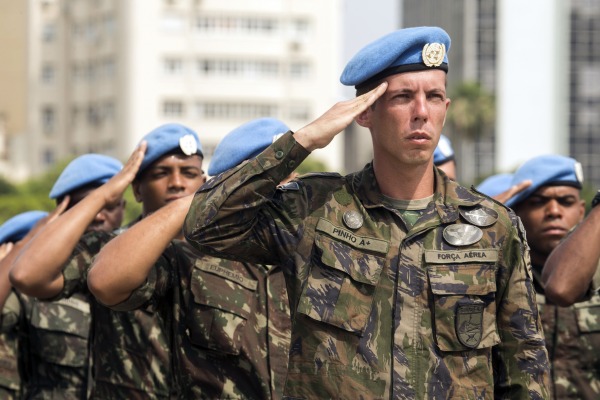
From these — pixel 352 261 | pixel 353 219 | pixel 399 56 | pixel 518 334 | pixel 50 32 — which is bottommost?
pixel 50 32

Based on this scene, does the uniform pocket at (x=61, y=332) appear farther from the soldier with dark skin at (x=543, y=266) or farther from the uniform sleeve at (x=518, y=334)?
the uniform sleeve at (x=518, y=334)

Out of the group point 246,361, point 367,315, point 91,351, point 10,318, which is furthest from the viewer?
point 10,318

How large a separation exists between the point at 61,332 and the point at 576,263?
10.4 feet

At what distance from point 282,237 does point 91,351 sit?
2296 mm

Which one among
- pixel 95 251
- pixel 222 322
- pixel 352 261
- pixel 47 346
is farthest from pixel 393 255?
pixel 47 346

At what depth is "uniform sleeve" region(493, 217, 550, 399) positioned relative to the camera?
486 centimetres

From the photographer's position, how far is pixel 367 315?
4852mm

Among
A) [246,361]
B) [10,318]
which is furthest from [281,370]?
A: [10,318]

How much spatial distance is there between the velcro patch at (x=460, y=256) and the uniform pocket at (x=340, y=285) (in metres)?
0.16

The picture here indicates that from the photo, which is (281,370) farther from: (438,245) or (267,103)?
(267,103)

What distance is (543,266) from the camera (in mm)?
7215

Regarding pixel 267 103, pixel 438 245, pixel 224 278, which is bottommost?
pixel 267 103

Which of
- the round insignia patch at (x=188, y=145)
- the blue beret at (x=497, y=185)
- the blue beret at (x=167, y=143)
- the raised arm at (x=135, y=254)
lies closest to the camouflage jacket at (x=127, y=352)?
the blue beret at (x=167, y=143)

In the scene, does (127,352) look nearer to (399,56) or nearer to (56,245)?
(56,245)
